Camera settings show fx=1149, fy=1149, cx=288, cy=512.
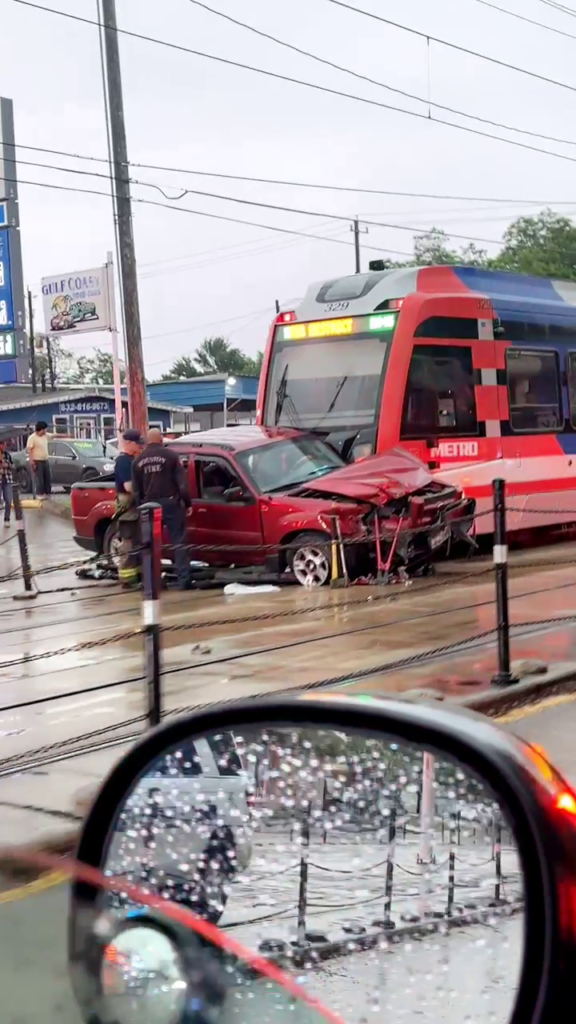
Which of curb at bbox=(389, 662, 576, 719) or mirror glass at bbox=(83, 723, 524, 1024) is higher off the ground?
mirror glass at bbox=(83, 723, 524, 1024)

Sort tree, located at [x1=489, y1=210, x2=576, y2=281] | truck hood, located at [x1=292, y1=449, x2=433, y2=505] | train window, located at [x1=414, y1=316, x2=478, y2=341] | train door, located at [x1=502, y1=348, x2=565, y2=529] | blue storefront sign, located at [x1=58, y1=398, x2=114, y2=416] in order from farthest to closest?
tree, located at [x1=489, y1=210, x2=576, y2=281], blue storefront sign, located at [x1=58, y1=398, x2=114, y2=416], train door, located at [x1=502, y1=348, x2=565, y2=529], train window, located at [x1=414, y1=316, x2=478, y2=341], truck hood, located at [x1=292, y1=449, x2=433, y2=505]

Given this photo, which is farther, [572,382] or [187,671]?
[572,382]

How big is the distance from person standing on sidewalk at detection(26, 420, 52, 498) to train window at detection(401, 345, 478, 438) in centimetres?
1161

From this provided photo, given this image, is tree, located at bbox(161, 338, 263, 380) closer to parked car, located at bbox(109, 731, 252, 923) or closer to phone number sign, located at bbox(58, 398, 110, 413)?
phone number sign, located at bbox(58, 398, 110, 413)

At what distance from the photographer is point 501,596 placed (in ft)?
24.7

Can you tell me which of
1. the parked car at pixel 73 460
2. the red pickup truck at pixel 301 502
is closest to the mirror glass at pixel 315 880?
the red pickup truck at pixel 301 502

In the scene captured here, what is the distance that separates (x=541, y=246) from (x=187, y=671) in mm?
77580

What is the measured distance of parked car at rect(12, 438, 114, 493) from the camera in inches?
1241

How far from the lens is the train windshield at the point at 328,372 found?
1443 centimetres

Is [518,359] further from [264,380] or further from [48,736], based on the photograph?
[48,736]

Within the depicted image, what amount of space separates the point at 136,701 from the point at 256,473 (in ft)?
20.7

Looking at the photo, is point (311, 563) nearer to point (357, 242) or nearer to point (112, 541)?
point (112, 541)

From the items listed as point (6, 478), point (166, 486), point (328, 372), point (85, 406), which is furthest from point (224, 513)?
point (85, 406)

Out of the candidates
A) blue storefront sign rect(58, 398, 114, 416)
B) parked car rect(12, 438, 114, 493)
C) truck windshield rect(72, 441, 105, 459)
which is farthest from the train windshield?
blue storefront sign rect(58, 398, 114, 416)
